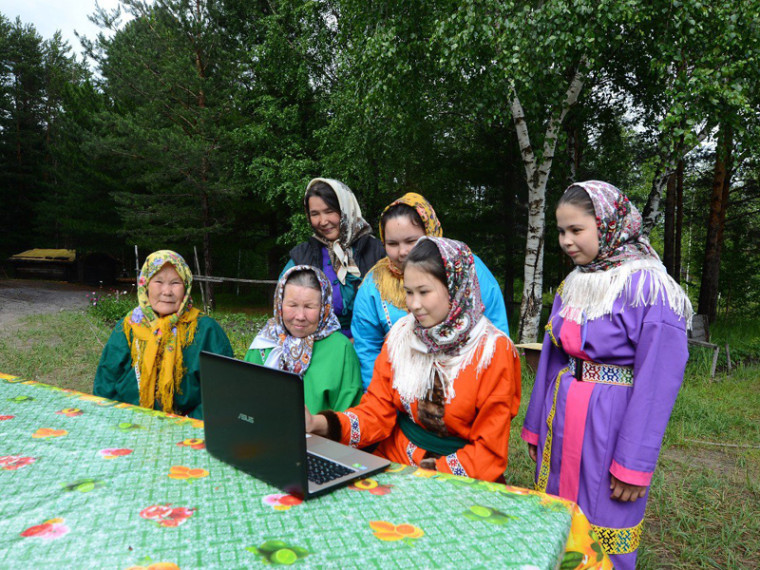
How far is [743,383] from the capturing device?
6.10 meters

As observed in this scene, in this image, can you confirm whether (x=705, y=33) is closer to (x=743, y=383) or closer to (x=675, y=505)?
(x=743, y=383)

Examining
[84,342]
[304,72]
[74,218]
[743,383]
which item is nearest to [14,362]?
[84,342]

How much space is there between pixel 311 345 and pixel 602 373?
126cm

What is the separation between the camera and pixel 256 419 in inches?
50.1

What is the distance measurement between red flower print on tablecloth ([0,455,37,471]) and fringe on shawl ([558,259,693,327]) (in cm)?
188

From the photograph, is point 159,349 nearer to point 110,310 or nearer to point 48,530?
point 48,530

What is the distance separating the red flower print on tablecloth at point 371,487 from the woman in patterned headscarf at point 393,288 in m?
1.18

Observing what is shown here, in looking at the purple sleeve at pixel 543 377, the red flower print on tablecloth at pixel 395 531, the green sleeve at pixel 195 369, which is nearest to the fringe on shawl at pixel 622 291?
the purple sleeve at pixel 543 377

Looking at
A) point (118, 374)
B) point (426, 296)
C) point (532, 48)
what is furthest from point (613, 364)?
point (532, 48)

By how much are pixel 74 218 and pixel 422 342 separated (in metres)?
19.9

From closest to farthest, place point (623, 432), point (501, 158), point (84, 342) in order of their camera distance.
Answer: point (623, 432)
point (84, 342)
point (501, 158)

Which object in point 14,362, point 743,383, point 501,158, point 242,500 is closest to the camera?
point 242,500

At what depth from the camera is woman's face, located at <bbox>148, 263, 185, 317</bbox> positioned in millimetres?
2727

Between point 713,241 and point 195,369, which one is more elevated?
point 713,241
